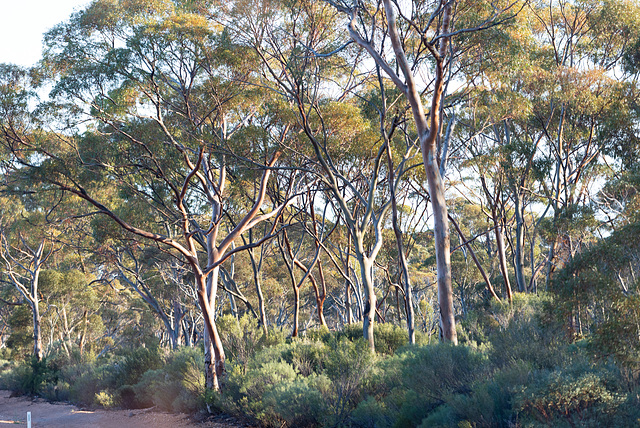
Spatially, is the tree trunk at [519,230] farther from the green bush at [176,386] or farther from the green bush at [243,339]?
the green bush at [176,386]

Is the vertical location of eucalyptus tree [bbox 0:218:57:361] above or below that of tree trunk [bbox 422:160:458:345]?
above

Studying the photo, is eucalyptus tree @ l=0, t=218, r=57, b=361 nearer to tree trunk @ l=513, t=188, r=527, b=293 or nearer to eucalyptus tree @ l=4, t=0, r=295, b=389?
eucalyptus tree @ l=4, t=0, r=295, b=389

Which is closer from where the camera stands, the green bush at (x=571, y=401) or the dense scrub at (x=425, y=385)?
the green bush at (x=571, y=401)

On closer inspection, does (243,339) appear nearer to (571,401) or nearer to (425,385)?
(425,385)

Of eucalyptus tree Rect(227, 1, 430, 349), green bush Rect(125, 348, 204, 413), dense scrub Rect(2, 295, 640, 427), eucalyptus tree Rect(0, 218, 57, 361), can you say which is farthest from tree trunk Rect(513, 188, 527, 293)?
eucalyptus tree Rect(0, 218, 57, 361)

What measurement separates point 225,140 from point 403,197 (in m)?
7.26

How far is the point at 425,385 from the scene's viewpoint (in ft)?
19.4

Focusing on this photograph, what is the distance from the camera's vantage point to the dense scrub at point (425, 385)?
14.3 feet

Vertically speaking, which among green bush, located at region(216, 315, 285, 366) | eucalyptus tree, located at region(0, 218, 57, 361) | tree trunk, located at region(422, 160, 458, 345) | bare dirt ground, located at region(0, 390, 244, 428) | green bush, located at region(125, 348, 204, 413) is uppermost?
eucalyptus tree, located at region(0, 218, 57, 361)

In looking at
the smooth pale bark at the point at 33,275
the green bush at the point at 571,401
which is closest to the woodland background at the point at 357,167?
the green bush at the point at 571,401

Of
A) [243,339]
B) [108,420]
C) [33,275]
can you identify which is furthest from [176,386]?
[33,275]

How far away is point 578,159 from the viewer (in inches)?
657

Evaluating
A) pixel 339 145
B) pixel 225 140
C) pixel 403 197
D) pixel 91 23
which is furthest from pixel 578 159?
pixel 91 23

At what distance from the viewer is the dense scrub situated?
14.3ft
